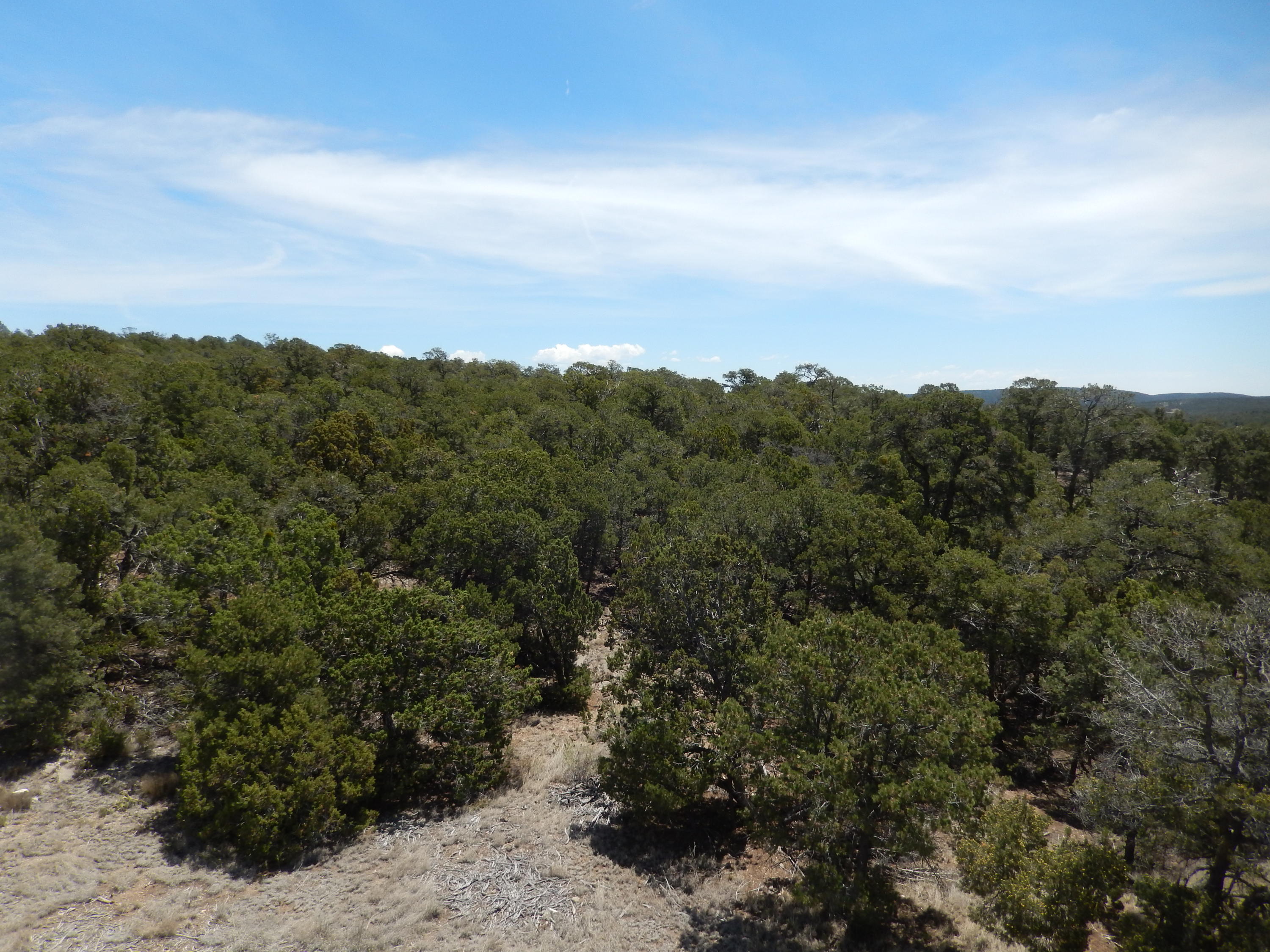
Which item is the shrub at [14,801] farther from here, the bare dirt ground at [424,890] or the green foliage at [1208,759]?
the green foliage at [1208,759]

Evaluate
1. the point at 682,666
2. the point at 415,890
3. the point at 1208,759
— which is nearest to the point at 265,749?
the point at 415,890

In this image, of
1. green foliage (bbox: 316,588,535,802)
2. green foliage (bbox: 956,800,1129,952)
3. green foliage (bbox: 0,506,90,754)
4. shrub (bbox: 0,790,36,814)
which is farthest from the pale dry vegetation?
green foliage (bbox: 956,800,1129,952)

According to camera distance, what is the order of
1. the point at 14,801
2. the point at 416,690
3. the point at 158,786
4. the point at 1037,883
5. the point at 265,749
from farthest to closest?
the point at 158,786, the point at 416,690, the point at 14,801, the point at 265,749, the point at 1037,883

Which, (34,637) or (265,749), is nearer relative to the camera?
(265,749)

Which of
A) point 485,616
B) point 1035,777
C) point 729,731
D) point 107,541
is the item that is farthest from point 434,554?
point 1035,777

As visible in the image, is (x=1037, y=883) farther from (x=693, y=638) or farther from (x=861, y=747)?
(x=693, y=638)

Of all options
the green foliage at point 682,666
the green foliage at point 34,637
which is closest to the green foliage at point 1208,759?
the green foliage at point 682,666

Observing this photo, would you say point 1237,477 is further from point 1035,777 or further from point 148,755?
point 148,755

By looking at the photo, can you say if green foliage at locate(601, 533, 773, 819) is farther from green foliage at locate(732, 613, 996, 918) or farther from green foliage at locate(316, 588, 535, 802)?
green foliage at locate(316, 588, 535, 802)

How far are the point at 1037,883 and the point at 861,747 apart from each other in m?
3.69

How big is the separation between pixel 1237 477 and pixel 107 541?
259 ft

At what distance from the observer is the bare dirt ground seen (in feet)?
38.4

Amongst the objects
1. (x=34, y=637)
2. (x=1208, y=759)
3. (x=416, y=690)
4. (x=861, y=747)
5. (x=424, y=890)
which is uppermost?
(x=1208, y=759)

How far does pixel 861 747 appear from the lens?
37.5ft
